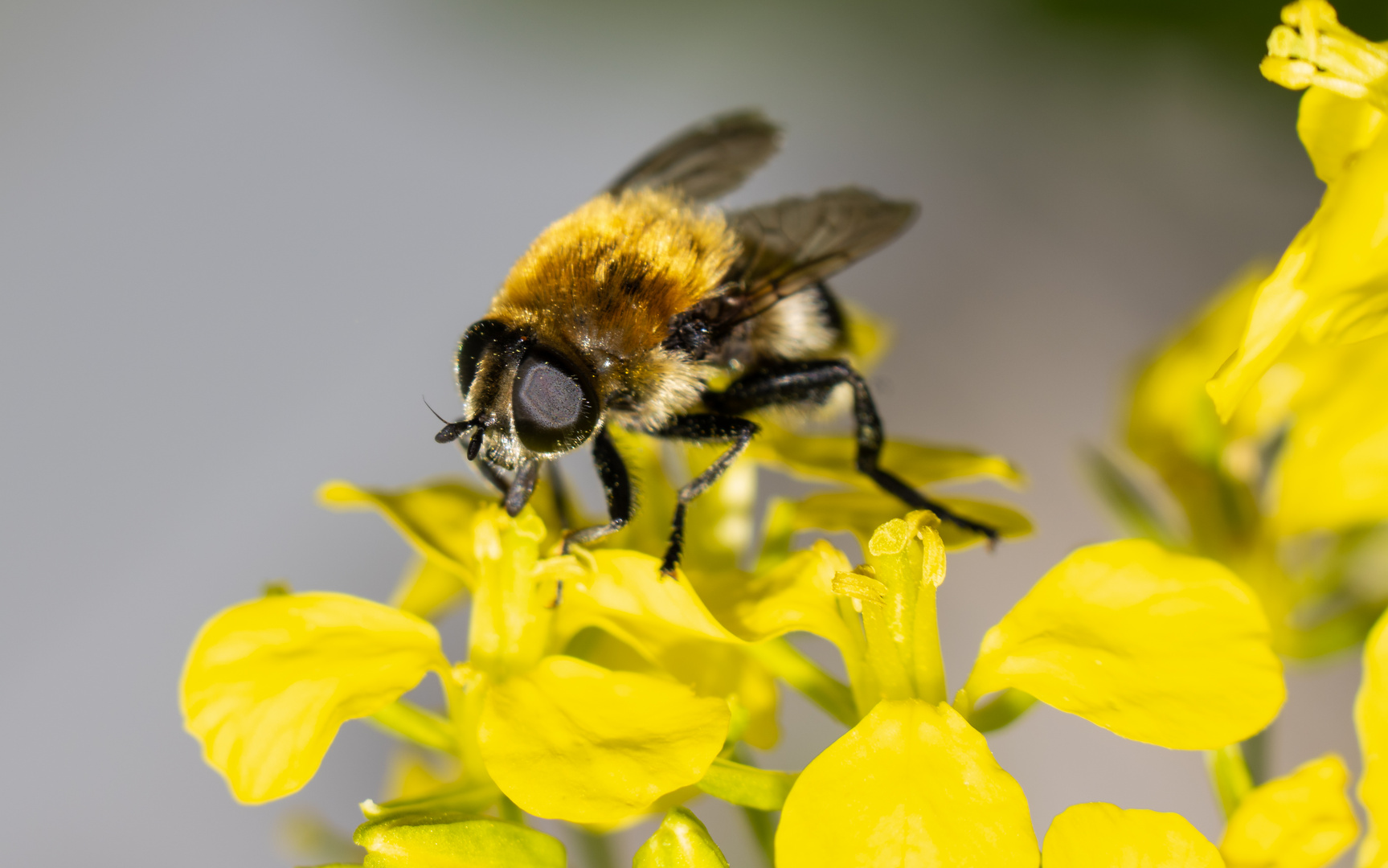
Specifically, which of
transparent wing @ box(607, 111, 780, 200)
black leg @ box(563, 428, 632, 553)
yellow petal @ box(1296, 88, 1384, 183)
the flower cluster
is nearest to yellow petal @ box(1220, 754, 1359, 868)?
the flower cluster

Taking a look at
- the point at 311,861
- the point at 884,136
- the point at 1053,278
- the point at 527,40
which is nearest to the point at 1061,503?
the point at 1053,278

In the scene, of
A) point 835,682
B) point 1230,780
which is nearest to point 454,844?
point 835,682

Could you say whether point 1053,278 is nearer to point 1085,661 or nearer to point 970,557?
point 970,557

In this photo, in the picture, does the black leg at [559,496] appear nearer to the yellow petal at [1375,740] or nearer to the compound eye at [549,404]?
the compound eye at [549,404]

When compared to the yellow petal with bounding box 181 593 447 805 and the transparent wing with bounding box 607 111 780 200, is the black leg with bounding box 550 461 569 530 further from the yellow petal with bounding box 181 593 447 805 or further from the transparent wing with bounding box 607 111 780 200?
the transparent wing with bounding box 607 111 780 200

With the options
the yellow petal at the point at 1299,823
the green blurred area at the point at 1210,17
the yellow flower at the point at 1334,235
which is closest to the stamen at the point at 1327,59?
the yellow flower at the point at 1334,235

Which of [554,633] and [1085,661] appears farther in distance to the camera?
[554,633]
